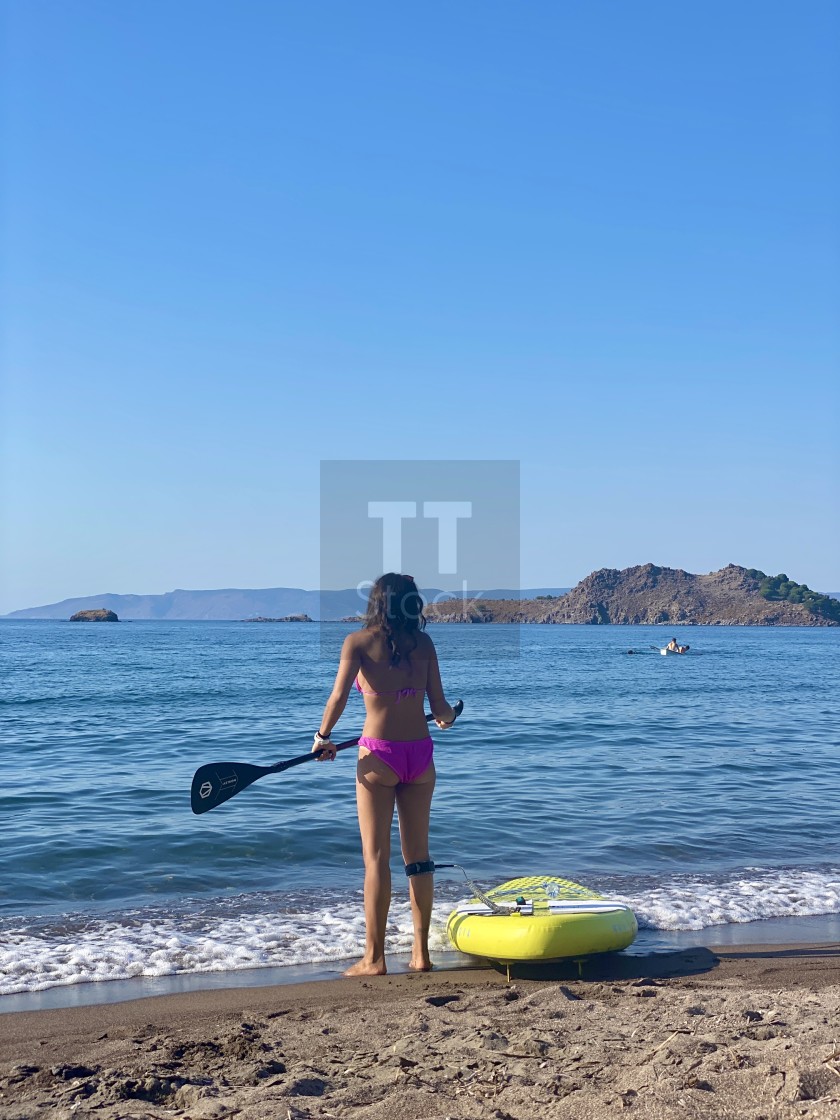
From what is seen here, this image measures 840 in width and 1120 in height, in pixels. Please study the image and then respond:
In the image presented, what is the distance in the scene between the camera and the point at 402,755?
17.6 ft

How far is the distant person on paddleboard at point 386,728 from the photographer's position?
536cm

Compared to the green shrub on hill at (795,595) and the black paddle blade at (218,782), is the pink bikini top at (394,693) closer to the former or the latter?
the black paddle blade at (218,782)

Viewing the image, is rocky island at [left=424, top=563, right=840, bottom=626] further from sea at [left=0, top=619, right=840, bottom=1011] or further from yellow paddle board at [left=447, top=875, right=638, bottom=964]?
yellow paddle board at [left=447, top=875, right=638, bottom=964]

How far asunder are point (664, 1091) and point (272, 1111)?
1299 mm

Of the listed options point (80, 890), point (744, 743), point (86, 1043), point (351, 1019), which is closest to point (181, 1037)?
point (86, 1043)

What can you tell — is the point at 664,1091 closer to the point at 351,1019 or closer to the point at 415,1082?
the point at 415,1082

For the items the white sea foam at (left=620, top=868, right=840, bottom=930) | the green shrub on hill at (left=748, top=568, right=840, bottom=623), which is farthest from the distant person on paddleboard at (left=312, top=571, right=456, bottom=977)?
the green shrub on hill at (left=748, top=568, right=840, bottom=623)

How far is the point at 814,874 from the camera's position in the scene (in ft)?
25.1

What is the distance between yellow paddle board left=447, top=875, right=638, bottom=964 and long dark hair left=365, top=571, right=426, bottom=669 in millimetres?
1558

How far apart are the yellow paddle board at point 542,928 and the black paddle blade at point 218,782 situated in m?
1.54

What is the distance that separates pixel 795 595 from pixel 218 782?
135625mm

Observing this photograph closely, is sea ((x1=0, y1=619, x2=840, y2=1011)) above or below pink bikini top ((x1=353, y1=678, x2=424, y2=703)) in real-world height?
below

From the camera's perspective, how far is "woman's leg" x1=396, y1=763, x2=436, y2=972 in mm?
5434

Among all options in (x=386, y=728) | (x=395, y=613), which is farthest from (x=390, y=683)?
(x=395, y=613)
